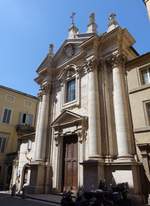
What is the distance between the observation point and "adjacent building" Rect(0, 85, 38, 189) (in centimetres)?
2466

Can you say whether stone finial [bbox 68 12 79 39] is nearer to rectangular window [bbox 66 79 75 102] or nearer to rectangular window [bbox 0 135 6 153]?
rectangular window [bbox 66 79 75 102]

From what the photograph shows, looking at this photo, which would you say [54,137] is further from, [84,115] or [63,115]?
[84,115]

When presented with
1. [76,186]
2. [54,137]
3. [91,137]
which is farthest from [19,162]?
[91,137]

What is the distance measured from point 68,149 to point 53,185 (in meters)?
2.69

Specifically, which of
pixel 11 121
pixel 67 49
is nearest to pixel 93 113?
pixel 67 49

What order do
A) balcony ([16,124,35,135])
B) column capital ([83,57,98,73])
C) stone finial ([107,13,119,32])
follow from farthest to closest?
balcony ([16,124,35,135]), stone finial ([107,13,119,32]), column capital ([83,57,98,73])

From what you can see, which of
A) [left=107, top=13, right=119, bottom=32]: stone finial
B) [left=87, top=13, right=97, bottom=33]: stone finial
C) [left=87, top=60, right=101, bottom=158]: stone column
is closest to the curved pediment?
[left=87, top=60, right=101, bottom=158]: stone column

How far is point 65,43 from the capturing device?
17.7 metres

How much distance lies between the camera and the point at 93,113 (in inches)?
492

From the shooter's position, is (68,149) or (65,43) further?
(65,43)

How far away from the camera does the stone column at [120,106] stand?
1080 centimetres

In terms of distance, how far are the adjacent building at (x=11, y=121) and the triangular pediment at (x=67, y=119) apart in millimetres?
11572

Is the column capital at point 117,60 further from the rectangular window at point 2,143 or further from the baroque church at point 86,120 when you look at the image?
the rectangular window at point 2,143

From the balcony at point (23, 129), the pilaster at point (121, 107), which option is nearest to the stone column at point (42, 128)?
the pilaster at point (121, 107)
